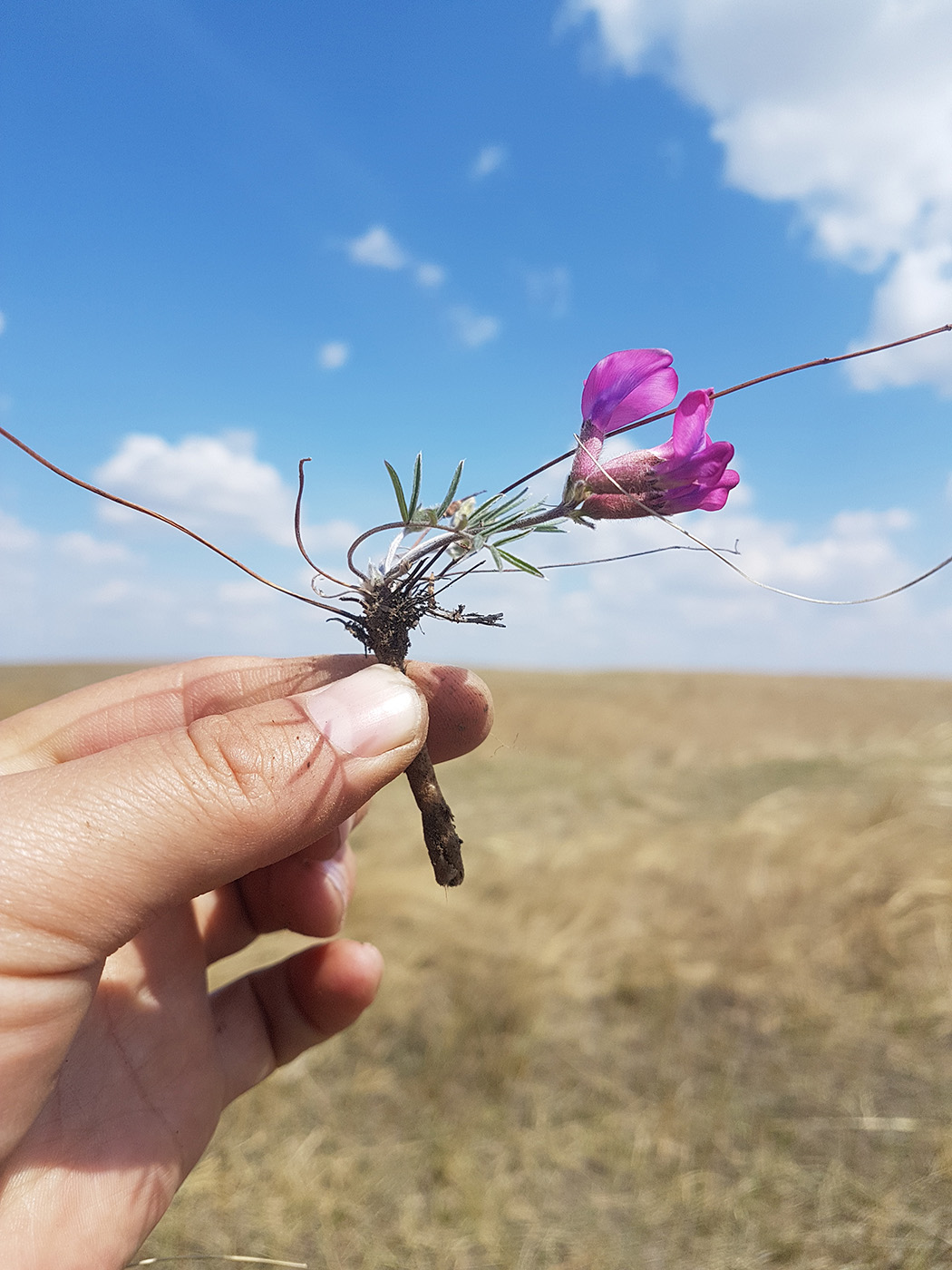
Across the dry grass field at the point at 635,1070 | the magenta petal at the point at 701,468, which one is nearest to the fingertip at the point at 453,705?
the dry grass field at the point at 635,1070

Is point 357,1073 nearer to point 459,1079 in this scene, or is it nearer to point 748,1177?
point 459,1079

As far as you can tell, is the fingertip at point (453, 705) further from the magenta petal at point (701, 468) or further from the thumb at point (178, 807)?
the magenta petal at point (701, 468)

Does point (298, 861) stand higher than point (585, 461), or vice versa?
point (585, 461)

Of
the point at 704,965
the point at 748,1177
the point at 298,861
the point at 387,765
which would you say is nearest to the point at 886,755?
the point at 704,965

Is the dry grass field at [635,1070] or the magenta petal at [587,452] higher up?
the magenta petal at [587,452]

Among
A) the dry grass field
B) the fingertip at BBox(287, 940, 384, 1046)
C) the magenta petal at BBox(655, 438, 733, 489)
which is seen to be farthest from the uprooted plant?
the fingertip at BBox(287, 940, 384, 1046)
